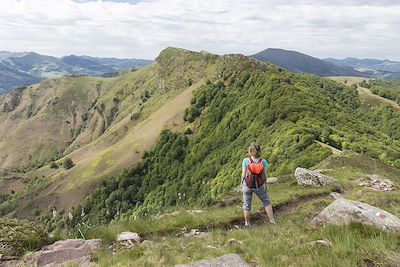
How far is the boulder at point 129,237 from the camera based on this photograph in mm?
12306

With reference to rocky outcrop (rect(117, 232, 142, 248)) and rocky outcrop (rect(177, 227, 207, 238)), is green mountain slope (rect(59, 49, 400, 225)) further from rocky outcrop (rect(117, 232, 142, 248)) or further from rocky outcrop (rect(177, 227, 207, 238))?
rocky outcrop (rect(117, 232, 142, 248))

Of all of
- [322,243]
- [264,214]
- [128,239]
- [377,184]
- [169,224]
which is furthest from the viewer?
[377,184]

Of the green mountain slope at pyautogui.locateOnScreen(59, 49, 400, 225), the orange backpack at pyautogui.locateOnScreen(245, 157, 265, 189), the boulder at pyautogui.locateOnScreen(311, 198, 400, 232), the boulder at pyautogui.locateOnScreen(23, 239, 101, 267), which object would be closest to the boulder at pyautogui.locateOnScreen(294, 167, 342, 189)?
the orange backpack at pyautogui.locateOnScreen(245, 157, 265, 189)

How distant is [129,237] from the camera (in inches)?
491

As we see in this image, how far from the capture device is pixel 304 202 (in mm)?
22297

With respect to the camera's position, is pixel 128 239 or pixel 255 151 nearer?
pixel 128 239

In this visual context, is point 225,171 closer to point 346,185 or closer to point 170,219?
point 346,185

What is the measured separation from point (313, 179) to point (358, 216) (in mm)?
16084

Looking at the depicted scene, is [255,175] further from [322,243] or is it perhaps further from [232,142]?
[232,142]

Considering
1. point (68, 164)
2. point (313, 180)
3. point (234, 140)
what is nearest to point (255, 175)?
point (313, 180)

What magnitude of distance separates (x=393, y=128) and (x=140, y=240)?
196m

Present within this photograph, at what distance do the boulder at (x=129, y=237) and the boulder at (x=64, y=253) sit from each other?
0.78 meters

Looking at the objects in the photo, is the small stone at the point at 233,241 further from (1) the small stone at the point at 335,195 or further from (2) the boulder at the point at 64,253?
(1) the small stone at the point at 335,195

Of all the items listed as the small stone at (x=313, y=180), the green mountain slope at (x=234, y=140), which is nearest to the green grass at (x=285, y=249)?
the small stone at (x=313, y=180)
